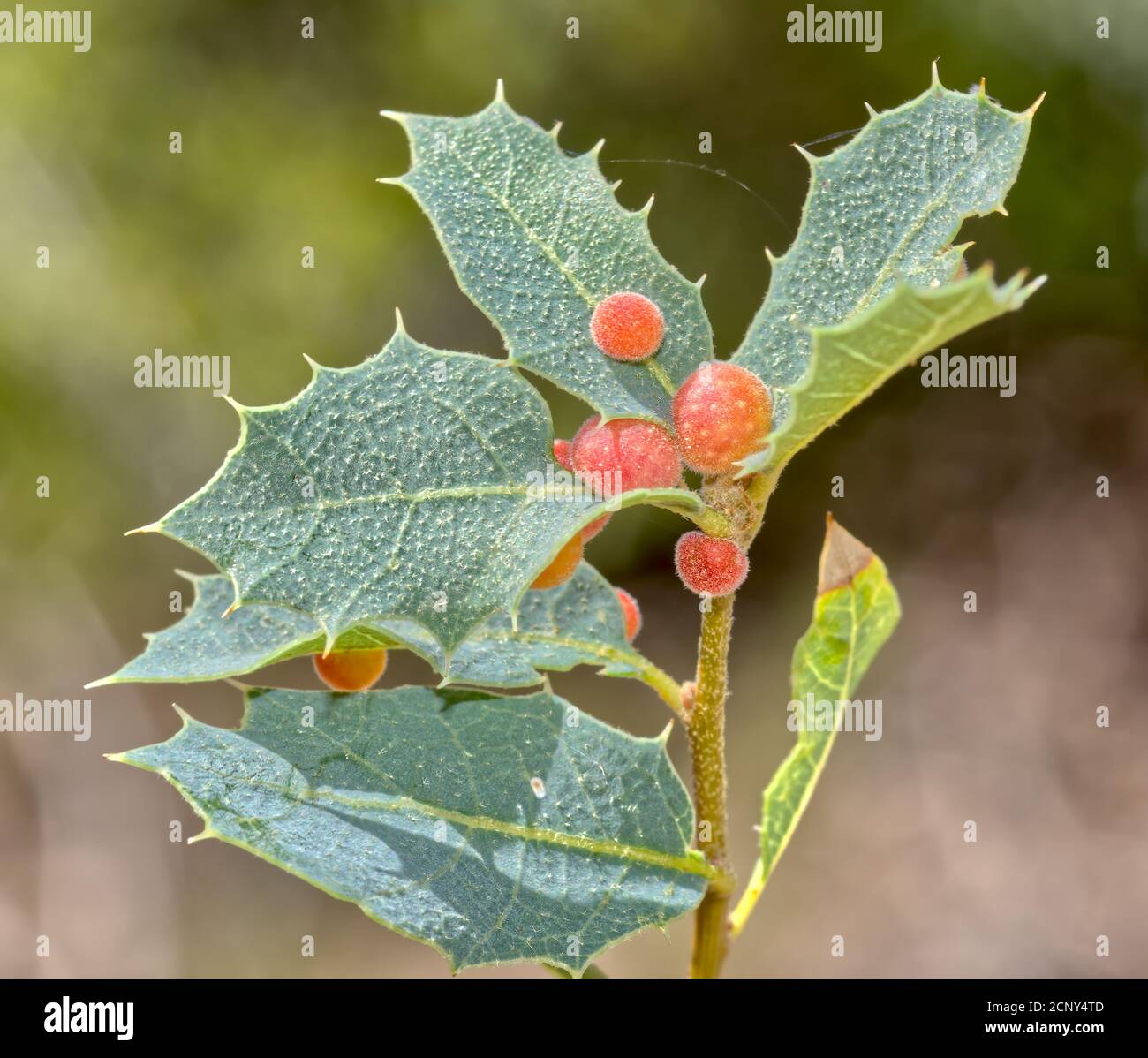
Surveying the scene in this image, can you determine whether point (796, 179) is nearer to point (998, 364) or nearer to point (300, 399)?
point (998, 364)

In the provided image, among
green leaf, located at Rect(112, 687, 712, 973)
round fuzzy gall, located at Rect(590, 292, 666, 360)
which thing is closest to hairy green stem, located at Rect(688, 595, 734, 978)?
green leaf, located at Rect(112, 687, 712, 973)

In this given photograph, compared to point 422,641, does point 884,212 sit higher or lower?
higher

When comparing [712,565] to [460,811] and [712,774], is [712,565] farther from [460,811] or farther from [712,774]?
[460,811]

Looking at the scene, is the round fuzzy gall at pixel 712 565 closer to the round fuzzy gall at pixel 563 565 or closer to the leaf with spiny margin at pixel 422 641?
the round fuzzy gall at pixel 563 565

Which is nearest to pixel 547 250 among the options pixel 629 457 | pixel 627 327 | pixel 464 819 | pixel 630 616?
pixel 627 327

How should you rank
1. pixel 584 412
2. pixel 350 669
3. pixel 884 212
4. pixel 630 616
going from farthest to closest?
pixel 584 412
pixel 630 616
pixel 350 669
pixel 884 212

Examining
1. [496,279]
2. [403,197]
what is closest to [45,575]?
[403,197]

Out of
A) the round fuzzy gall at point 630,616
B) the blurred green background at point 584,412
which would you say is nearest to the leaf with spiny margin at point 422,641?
the round fuzzy gall at point 630,616
